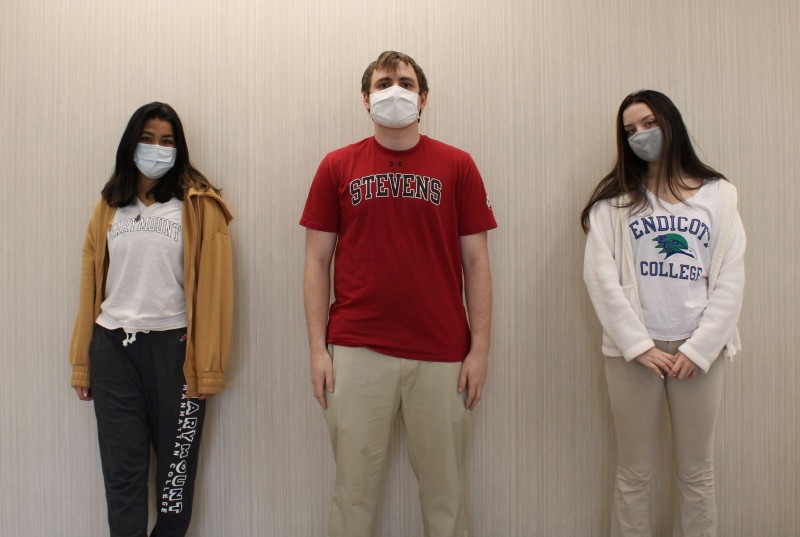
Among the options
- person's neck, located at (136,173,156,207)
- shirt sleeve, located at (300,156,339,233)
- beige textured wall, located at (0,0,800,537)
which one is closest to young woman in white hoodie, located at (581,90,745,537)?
beige textured wall, located at (0,0,800,537)

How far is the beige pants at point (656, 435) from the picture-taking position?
1521 mm

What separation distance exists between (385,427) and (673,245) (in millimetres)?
1116

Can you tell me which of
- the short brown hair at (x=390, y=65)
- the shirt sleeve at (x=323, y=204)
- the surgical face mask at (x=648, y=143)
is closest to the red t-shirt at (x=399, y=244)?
the shirt sleeve at (x=323, y=204)

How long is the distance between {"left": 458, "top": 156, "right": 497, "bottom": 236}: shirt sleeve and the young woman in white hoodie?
1.34 feet

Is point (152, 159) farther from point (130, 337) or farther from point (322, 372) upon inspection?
point (322, 372)

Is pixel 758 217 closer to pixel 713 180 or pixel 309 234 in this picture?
pixel 713 180

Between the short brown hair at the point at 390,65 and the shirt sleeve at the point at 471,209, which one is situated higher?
the short brown hair at the point at 390,65

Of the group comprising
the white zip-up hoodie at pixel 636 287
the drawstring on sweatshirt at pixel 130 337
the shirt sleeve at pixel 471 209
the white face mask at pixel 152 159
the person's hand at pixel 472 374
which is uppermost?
the white face mask at pixel 152 159

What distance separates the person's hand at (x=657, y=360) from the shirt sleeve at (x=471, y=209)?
646 millimetres

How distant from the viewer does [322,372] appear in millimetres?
1470

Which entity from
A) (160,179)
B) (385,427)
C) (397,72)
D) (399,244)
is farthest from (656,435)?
(160,179)

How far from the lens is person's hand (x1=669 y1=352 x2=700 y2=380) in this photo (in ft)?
4.84

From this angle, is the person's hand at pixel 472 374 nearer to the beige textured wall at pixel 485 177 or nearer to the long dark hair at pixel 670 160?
the beige textured wall at pixel 485 177

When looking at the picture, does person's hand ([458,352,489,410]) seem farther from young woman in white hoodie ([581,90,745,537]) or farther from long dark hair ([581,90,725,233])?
long dark hair ([581,90,725,233])
